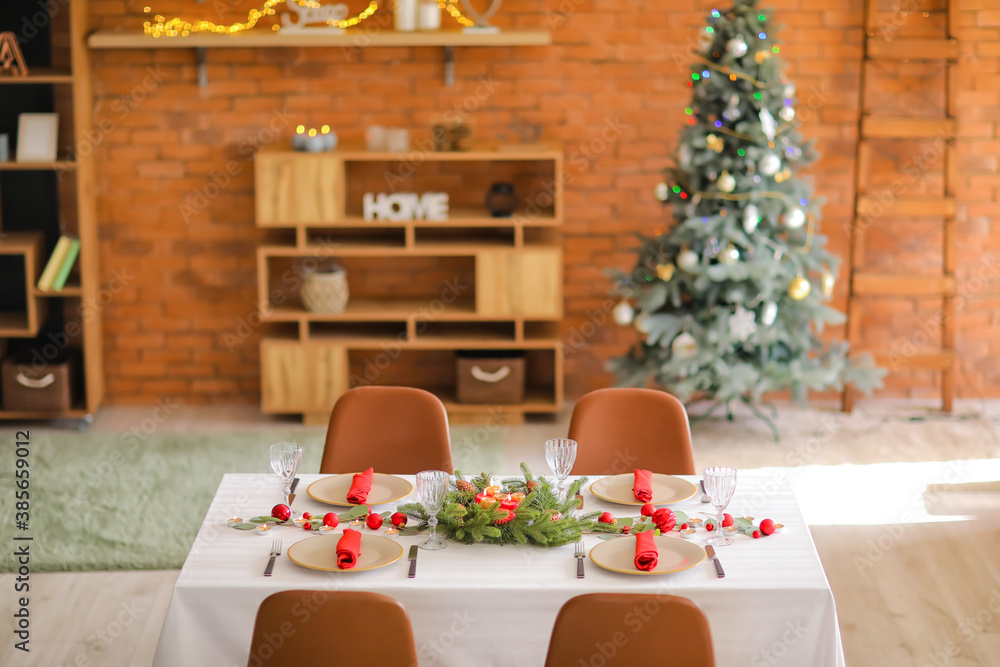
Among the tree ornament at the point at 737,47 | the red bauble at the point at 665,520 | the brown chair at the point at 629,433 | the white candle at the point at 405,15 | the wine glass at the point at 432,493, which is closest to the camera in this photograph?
the wine glass at the point at 432,493

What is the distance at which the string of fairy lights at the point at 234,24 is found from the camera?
512cm

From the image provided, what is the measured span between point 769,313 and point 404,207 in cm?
175

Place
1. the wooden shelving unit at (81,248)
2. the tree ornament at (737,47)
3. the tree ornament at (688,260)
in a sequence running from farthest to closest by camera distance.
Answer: the wooden shelving unit at (81,248) → the tree ornament at (688,260) → the tree ornament at (737,47)

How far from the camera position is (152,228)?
17.7 ft

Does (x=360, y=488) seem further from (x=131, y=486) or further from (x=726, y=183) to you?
(x=726, y=183)

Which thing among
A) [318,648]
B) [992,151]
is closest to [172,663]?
[318,648]

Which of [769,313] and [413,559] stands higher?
[769,313]

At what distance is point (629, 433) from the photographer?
3082 millimetres

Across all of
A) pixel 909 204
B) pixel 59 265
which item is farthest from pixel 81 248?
pixel 909 204

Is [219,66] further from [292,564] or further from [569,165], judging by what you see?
[292,564]

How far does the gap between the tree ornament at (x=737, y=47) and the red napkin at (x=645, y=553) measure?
9.03 ft

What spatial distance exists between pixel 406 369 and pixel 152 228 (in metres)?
1.47

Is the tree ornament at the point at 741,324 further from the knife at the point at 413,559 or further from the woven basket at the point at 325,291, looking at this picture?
the knife at the point at 413,559

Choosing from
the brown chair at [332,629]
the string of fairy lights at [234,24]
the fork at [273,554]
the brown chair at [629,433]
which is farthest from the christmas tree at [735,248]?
the brown chair at [332,629]
